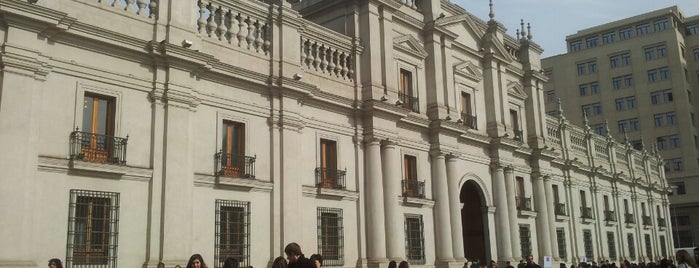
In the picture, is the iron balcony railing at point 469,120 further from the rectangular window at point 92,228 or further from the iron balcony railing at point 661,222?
the iron balcony railing at point 661,222

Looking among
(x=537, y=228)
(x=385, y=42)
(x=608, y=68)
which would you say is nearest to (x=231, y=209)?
(x=385, y=42)

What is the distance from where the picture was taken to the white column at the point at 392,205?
22578 mm

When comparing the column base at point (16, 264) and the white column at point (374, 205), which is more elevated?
the white column at point (374, 205)

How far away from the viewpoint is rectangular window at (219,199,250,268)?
17.9 meters

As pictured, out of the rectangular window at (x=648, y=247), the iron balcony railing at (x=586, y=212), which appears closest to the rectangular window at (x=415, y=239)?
the iron balcony railing at (x=586, y=212)

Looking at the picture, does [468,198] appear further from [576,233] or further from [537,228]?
[576,233]

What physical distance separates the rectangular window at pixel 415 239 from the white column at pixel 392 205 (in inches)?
28.9

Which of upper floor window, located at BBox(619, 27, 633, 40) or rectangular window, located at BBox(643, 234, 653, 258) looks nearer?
rectangular window, located at BBox(643, 234, 653, 258)

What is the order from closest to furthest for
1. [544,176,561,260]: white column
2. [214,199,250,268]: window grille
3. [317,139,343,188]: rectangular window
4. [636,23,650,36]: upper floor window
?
[214,199,250,268]: window grille, [317,139,343,188]: rectangular window, [544,176,561,260]: white column, [636,23,650,36]: upper floor window

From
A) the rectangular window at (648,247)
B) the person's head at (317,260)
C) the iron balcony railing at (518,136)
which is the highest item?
the iron balcony railing at (518,136)

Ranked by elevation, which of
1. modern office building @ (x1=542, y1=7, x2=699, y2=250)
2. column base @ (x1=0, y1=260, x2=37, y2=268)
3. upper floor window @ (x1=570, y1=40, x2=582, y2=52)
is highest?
upper floor window @ (x1=570, y1=40, x2=582, y2=52)

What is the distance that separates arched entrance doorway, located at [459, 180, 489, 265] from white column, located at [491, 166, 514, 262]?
686mm

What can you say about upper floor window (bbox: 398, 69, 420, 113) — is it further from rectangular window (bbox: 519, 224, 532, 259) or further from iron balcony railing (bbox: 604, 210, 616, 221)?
iron balcony railing (bbox: 604, 210, 616, 221)

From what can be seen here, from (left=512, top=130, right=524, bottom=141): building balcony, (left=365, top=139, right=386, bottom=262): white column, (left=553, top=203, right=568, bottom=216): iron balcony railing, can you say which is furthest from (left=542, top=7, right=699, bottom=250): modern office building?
(left=365, top=139, right=386, bottom=262): white column
